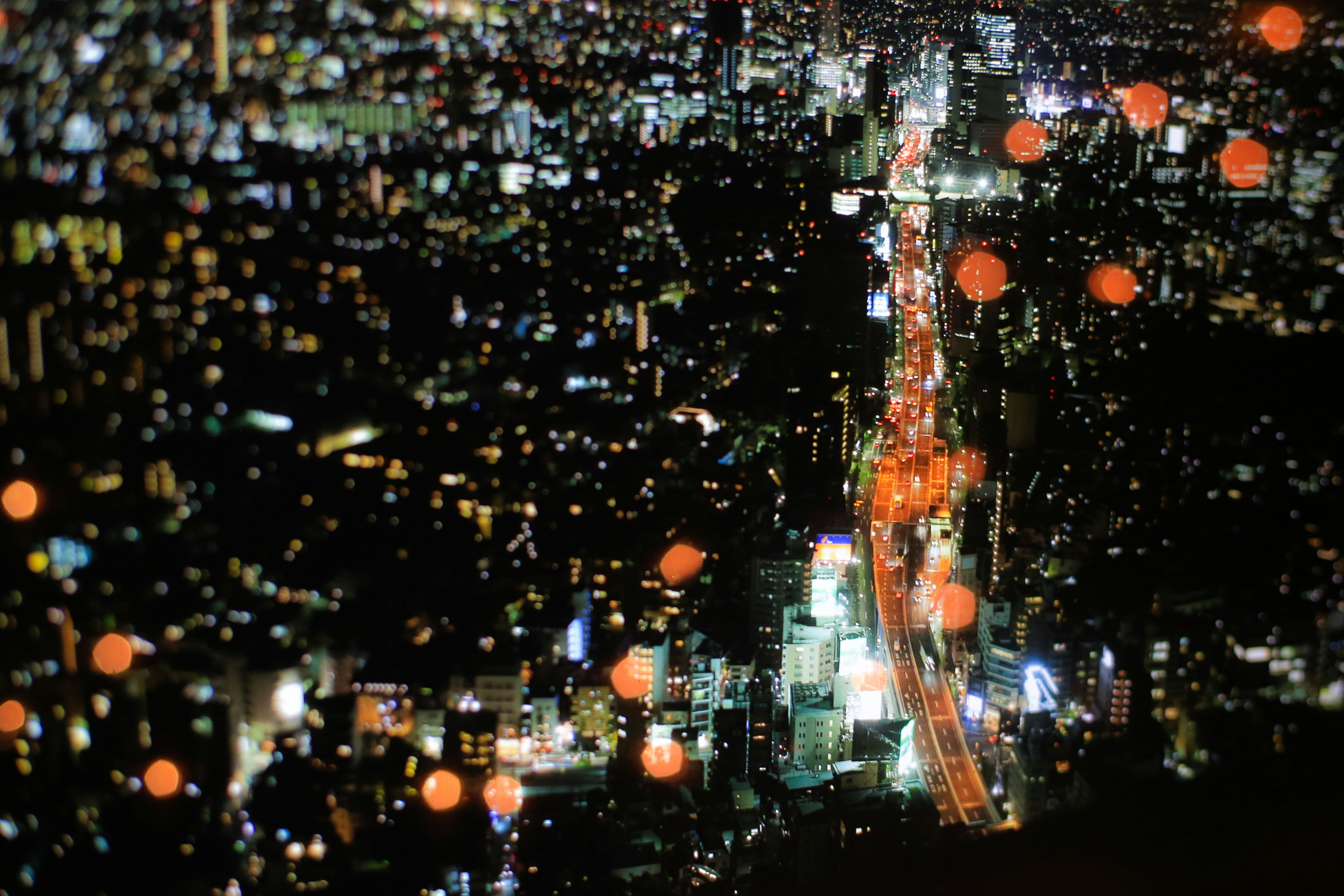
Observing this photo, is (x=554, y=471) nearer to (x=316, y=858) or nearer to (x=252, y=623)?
(x=252, y=623)

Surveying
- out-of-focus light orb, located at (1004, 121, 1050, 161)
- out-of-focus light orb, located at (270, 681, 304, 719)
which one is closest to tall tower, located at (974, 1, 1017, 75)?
out-of-focus light orb, located at (1004, 121, 1050, 161)

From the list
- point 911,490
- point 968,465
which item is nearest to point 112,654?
point 911,490

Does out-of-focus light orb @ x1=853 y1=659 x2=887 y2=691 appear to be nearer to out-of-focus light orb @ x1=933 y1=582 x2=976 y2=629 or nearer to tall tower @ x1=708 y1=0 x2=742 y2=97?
out-of-focus light orb @ x1=933 y1=582 x2=976 y2=629

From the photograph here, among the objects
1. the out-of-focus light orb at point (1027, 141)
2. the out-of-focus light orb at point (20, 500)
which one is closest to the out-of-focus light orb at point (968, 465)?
the out-of-focus light orb at point (1027, 141)

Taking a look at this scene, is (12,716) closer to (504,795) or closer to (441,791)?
(441,791)

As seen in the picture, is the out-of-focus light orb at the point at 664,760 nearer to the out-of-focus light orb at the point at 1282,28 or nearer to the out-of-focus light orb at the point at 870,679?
the out-of-focus light orb at the point at 870,679
